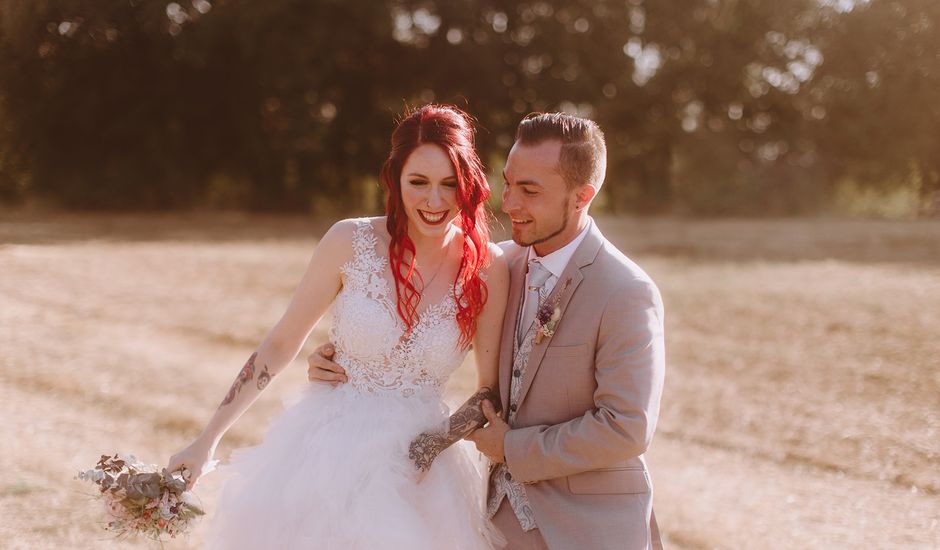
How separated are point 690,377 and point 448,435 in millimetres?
6515

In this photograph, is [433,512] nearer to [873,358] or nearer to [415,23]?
[873,358]

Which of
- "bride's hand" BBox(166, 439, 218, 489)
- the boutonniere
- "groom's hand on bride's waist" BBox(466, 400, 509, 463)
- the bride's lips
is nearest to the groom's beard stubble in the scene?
the boutonniere

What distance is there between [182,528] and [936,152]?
22458 millimetres

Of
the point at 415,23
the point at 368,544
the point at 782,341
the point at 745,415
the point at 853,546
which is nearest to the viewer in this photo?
the point at 368,544

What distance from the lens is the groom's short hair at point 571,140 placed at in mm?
3041

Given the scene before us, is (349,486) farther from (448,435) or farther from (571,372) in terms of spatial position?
(571,372)

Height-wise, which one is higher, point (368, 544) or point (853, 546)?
point (368, 544)

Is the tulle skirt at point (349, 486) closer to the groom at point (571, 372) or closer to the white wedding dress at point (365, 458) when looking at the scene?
the white wedding dress at point (365, 458)

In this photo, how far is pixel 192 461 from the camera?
10.3ft

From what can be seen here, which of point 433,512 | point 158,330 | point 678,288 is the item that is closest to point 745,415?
point 678,288

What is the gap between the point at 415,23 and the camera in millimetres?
24016

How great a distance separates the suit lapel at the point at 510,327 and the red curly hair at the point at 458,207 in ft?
0.38

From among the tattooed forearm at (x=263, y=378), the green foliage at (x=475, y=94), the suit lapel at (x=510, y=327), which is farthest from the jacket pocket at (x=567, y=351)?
the green foliage at (x=475, y=94)

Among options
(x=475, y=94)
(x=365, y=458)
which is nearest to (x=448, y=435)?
(x=365, y=458)
